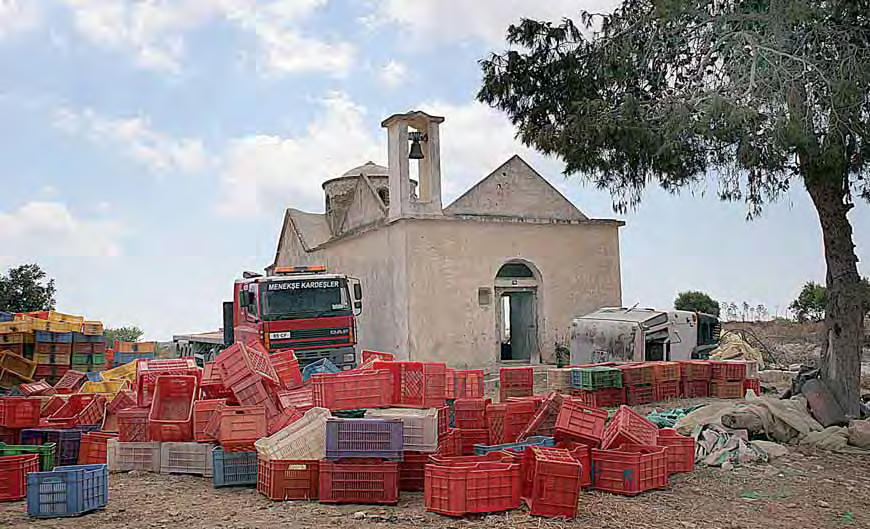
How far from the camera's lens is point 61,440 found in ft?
32.7

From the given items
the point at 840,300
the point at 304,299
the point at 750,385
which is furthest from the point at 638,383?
the point at 304,299

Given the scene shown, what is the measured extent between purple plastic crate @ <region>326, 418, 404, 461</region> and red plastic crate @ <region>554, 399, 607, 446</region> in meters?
1.91

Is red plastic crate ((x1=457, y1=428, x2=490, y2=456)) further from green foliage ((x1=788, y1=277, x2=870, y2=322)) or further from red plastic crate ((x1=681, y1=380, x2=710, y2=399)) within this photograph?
green foliage ((x1=788, y1=277, x2=870, y2=322))

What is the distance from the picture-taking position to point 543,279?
23.5 meters

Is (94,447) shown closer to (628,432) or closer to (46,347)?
(628,432)

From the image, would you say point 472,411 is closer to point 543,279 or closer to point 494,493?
point 494,493

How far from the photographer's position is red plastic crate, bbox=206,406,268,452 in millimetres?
8344

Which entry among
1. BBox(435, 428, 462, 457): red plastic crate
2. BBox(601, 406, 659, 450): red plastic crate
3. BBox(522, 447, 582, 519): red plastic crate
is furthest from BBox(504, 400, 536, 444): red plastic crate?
BBox(522, 447, 582, 519): red plastic crate

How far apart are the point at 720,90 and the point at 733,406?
449 centimetres

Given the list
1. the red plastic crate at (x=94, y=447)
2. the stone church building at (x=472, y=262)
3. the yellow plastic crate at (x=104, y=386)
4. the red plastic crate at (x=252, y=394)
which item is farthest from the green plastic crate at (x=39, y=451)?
the stone church building at (x=472, y=262)

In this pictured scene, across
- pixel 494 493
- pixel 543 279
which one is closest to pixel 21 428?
pixel 494 493

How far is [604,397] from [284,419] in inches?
313

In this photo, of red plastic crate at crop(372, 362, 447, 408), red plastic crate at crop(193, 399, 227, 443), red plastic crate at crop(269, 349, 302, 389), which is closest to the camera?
red plastic crate at crop(193, 399, 227, 443)

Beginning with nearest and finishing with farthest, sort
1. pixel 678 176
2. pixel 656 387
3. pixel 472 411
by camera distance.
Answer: pixel 472 411
pixel 678 176
pixel 656 387
